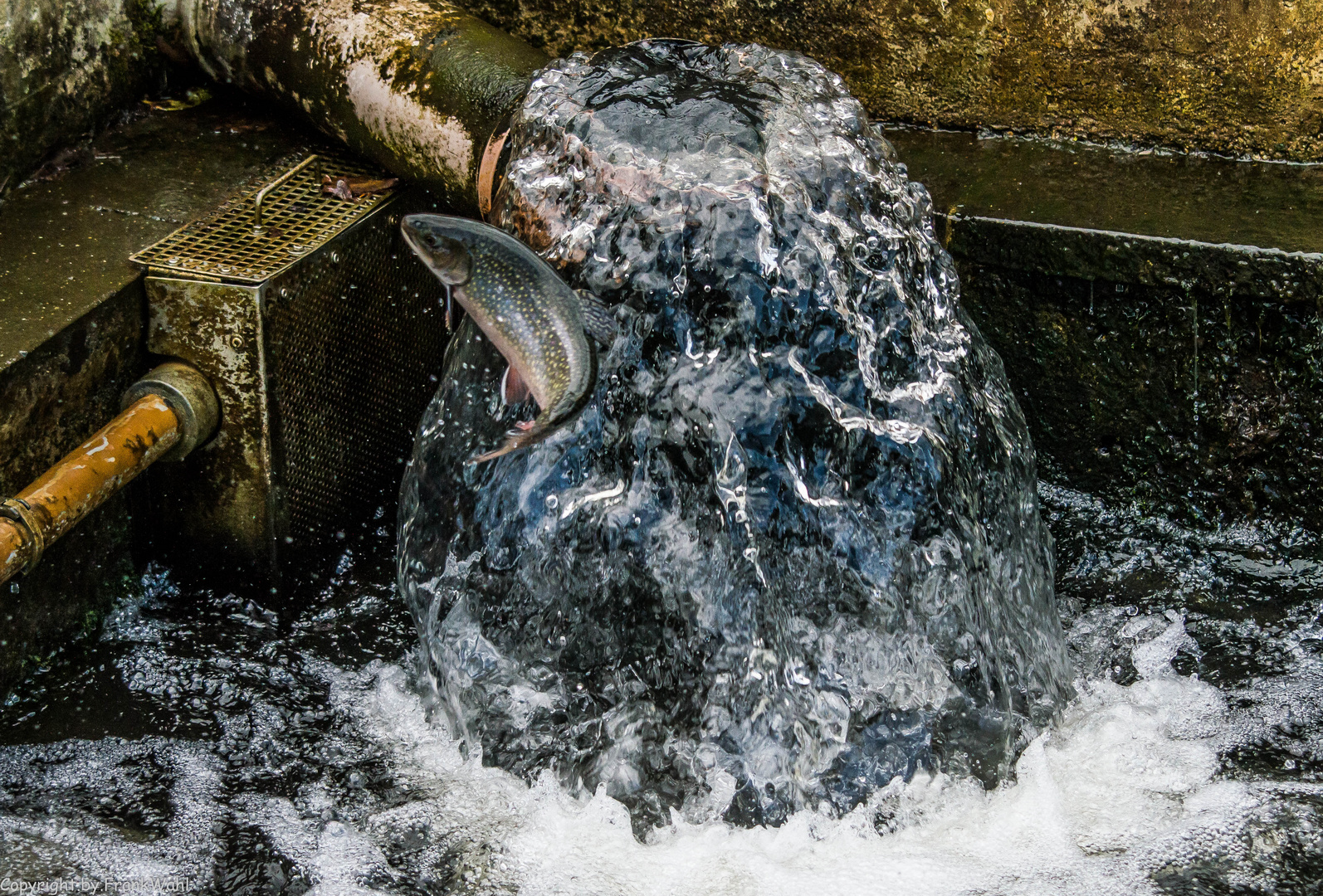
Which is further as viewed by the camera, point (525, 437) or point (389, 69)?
point (389, 69)

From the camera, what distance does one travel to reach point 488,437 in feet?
11.7

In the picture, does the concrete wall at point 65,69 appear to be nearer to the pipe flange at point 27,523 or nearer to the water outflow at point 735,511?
the pipe flange at point 27,523

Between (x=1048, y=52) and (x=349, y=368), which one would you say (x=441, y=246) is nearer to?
(x=349, y=368)

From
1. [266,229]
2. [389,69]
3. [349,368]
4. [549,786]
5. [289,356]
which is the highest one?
[389,69]

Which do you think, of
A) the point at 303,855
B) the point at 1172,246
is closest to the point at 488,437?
the point at 303,855

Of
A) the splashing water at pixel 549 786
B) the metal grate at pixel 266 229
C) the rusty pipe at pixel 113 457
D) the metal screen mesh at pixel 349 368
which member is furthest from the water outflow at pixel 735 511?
the rusty pipe at pixel 113 457

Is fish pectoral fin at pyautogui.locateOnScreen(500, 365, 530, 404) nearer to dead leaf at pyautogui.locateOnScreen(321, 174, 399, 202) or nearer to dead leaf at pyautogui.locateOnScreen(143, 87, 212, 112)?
dead leaf at pyautogui.locateOnScreen(321, 174, 399, 202)

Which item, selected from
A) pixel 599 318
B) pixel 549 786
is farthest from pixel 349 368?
pixel 549 786

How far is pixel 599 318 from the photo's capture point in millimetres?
3332

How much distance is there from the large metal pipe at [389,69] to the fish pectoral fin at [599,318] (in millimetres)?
751

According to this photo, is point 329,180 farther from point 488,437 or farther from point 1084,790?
point 1084,790

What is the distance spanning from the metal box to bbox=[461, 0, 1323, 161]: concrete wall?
1188mm

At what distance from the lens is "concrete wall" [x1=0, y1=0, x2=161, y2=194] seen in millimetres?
3982

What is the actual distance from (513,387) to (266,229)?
56.2 inches
